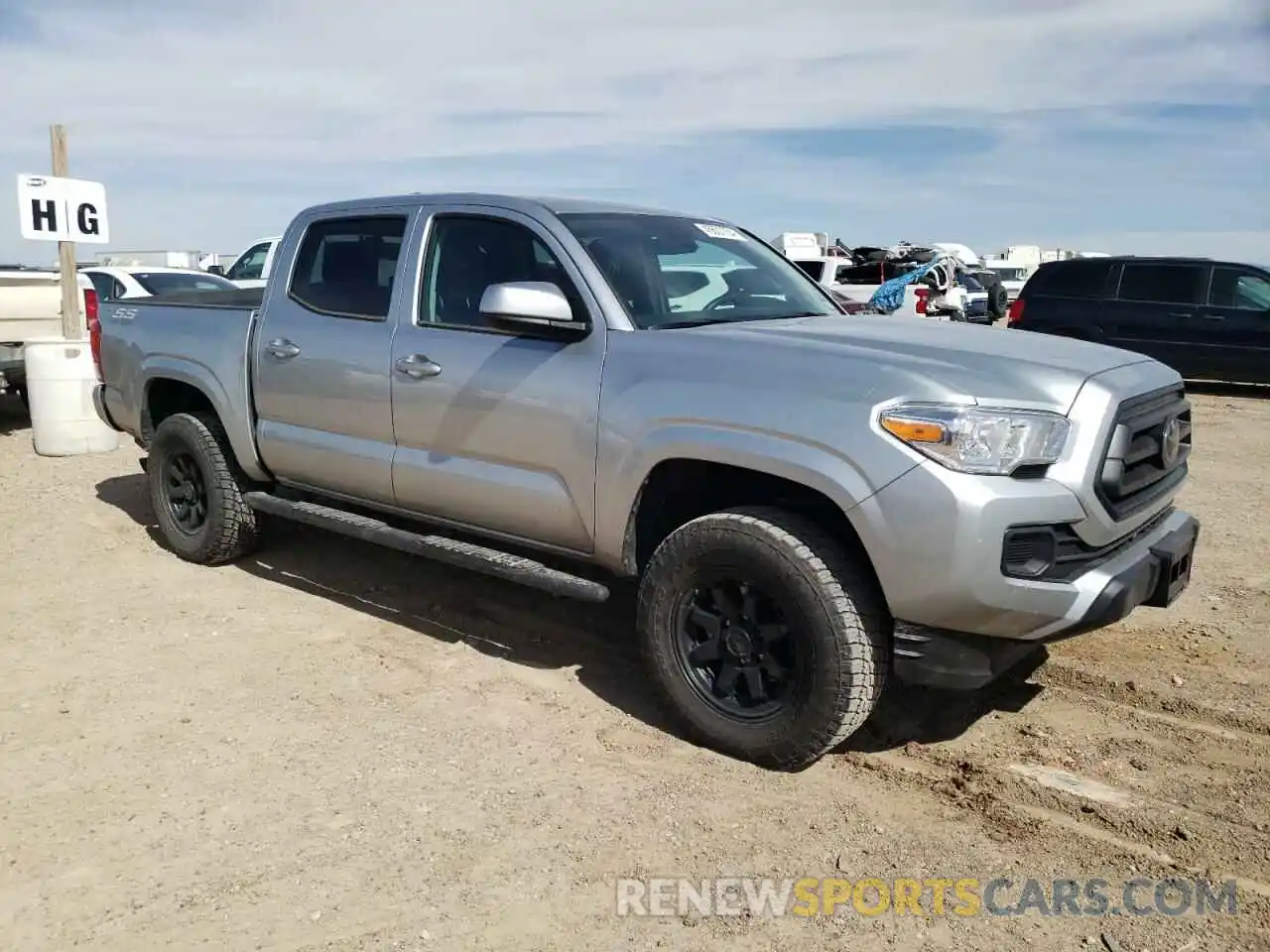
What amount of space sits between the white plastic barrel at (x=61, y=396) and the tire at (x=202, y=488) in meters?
3.54

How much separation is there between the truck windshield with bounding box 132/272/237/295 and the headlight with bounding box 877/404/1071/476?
11001mm

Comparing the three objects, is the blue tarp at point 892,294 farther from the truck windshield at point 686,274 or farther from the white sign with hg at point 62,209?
the truck windshield at point 686,274

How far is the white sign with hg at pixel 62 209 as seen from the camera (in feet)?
31.4

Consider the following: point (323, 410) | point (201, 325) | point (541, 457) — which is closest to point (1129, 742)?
point (541, 457)

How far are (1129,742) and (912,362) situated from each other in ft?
5.36

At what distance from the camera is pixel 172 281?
42.5ft

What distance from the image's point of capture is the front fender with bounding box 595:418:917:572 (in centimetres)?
325

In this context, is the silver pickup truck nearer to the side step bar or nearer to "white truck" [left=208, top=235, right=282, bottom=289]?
the side step bar

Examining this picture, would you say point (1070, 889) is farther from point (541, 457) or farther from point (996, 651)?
point (541, 457)

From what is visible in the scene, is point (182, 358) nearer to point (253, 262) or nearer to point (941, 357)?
point (941, 357)

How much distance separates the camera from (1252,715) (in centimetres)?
401

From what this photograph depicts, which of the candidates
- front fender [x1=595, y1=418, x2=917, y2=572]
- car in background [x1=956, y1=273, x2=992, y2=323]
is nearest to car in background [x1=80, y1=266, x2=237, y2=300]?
front fender [x1=595, y1=418, x2=917, y2=572]

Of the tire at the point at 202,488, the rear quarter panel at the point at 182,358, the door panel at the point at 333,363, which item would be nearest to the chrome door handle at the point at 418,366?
the door panel at the point at 333,363

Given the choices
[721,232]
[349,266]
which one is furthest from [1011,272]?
[349,266]
